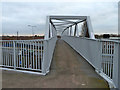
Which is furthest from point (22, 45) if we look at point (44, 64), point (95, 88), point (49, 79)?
point (95, 88)

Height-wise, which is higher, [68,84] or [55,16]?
[55,16]

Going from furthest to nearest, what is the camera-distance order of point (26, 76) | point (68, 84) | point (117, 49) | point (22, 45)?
point (22, 45)
point (26, 76)
point (68, 84)
point (117, 49)

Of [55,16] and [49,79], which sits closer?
[49,79]

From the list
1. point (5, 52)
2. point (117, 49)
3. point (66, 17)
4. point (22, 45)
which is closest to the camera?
point (117, 49)

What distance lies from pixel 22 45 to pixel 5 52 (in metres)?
1.29

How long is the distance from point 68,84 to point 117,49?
158 centimetres

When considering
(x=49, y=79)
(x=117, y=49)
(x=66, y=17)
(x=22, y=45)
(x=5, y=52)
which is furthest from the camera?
(x=66, y=17)

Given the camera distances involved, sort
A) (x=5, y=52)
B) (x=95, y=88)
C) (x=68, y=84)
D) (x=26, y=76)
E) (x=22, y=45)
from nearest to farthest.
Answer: (x=95, y=88), (x=68, y=84), (x=26, y=76), (x=22, y=45), (x=5, y=52)

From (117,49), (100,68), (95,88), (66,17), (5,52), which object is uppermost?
(66,17)

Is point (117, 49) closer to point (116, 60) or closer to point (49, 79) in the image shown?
point (116, 60)

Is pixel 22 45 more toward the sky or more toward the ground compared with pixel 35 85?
more toward the sky

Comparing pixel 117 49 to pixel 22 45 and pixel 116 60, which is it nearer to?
pixel 116 60

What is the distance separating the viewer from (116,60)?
2561 millimetres

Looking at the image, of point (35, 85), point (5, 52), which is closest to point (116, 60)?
point (35, 85)
